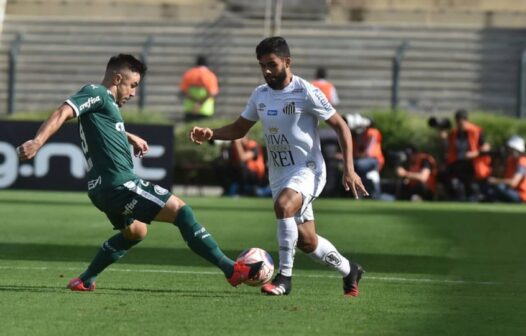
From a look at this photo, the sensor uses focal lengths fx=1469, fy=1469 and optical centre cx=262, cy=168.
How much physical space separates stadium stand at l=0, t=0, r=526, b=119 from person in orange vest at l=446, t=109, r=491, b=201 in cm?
753

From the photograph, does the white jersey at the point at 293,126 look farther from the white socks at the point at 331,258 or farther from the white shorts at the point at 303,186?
the white socks at the point at 331,258

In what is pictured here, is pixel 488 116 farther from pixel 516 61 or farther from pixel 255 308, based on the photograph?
pixel 255 308

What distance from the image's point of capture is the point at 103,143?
10.7 m

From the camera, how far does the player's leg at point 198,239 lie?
1055cm

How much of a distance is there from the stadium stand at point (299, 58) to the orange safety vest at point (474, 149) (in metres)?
7.51

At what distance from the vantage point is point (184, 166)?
29.5 meters

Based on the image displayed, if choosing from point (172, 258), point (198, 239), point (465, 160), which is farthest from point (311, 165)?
point (465, 160)

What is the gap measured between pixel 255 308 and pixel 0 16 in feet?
95.6

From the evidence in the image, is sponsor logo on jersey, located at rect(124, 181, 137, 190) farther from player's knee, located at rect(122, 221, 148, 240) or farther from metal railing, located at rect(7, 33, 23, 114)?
metal railing, located at rect(7, 33, 23, 114)

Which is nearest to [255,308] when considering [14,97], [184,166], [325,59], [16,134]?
[16,134]

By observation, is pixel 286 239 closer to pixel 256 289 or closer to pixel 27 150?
pixel 256 289

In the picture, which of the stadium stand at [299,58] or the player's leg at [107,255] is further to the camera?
the stadium stand at [299,58]

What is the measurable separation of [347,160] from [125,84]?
68.6 inches

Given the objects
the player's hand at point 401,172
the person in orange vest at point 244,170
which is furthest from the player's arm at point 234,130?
the player's hand at point 401,172
